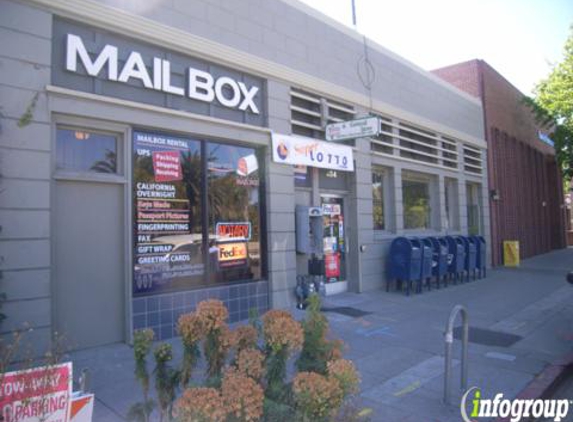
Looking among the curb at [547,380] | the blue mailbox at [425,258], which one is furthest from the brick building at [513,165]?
the curb at [547,380]

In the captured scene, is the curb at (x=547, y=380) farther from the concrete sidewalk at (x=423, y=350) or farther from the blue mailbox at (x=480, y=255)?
the blue mailbox at (x=480, y=255)

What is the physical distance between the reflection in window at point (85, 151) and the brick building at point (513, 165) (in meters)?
15.2

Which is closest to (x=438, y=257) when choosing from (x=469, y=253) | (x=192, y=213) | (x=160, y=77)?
(x=469, y=253)

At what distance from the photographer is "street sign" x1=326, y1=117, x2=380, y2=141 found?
29.5ft

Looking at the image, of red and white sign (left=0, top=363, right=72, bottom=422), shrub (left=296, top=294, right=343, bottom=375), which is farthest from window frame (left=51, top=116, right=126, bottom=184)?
shrub (left=296, top=294, right=343, bottom=375)

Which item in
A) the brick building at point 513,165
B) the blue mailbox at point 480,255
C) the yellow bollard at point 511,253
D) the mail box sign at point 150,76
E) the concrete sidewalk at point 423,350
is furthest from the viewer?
the brick building at point 513,165

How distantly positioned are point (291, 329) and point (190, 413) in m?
0.79

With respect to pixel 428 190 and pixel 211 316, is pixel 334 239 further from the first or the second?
pixel 211 316

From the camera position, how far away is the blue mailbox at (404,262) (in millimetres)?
10828

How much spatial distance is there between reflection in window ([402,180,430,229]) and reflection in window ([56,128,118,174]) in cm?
→ 856

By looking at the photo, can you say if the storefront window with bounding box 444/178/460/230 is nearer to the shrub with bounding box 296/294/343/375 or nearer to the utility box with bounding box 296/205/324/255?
the utility box with bounding box 296/205/324/255

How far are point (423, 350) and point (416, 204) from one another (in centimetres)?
774

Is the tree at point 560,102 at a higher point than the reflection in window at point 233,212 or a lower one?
higher

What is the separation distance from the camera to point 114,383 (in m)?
5.17
